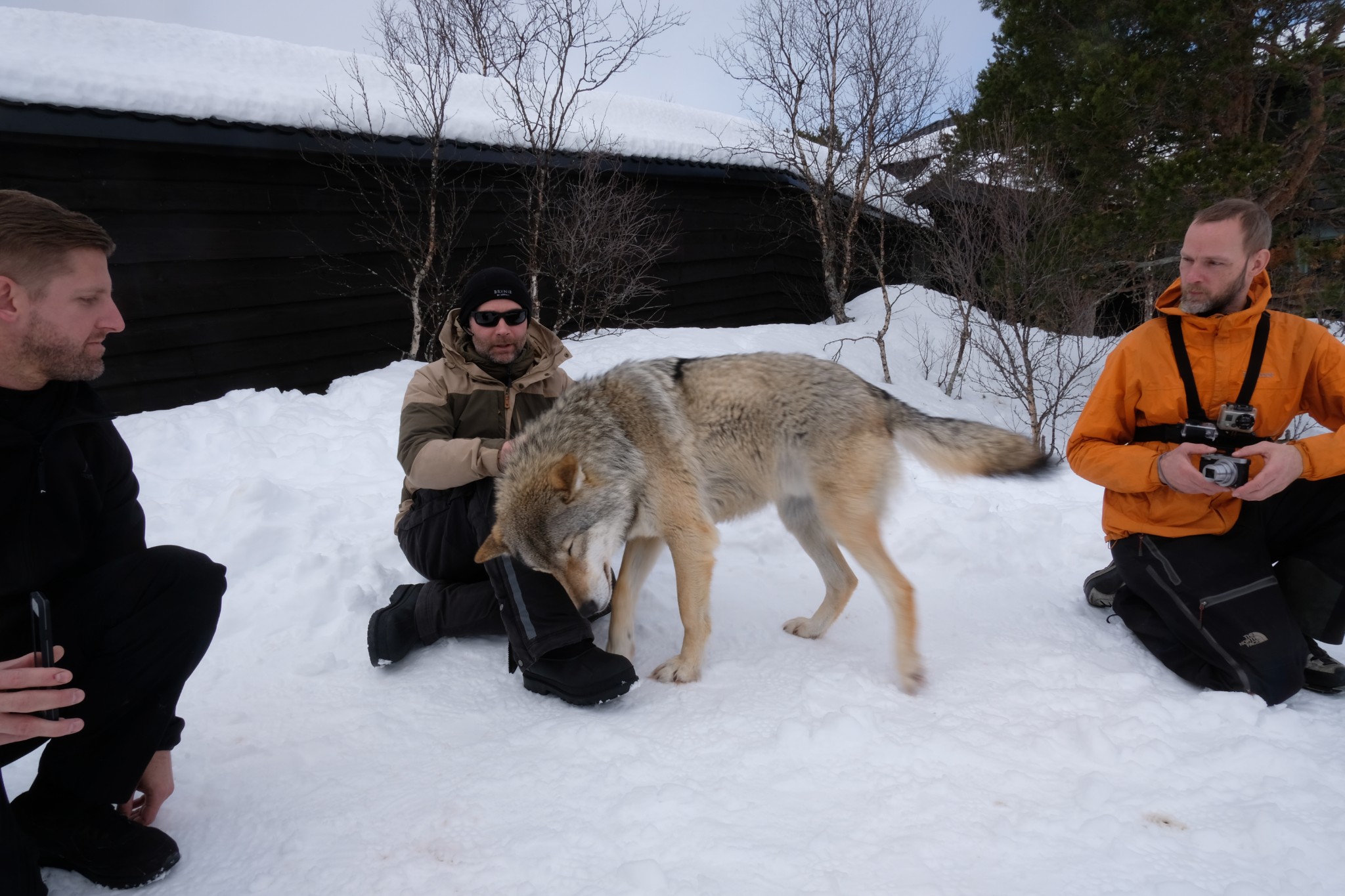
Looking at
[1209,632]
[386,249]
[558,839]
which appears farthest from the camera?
[386,249]

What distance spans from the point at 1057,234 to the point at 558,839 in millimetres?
11168

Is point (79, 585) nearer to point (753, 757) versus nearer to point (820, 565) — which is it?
point (753, 757)

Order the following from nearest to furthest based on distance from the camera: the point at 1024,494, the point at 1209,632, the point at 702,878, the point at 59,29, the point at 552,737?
the point at 702,878
the point at 552,737
the point at 1209,632
the point at 1024,494
the point at 59,29

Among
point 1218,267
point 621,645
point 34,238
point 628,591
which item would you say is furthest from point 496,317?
point 1218,267

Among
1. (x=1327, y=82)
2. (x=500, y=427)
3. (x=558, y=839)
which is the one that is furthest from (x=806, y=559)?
(x=1327, y=82)

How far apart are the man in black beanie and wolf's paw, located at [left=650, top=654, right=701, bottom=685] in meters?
0.28

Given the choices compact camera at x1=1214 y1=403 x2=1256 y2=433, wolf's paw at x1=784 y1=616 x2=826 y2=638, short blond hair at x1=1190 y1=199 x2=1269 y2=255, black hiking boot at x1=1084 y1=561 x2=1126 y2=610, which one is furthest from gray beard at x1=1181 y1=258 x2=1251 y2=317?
wolf's paw at x1=784 y1=616 x2=826 y2=638

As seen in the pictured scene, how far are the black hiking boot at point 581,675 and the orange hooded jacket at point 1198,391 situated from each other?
215 cm

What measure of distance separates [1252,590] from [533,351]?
3282 millimetres

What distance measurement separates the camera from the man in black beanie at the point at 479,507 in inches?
114

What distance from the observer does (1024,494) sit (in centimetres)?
532

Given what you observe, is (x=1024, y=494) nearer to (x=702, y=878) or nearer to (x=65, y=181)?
(x=702, y=878)

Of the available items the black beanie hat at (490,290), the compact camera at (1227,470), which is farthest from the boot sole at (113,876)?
the compact camera at (1227,470)

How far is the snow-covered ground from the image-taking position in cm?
197
